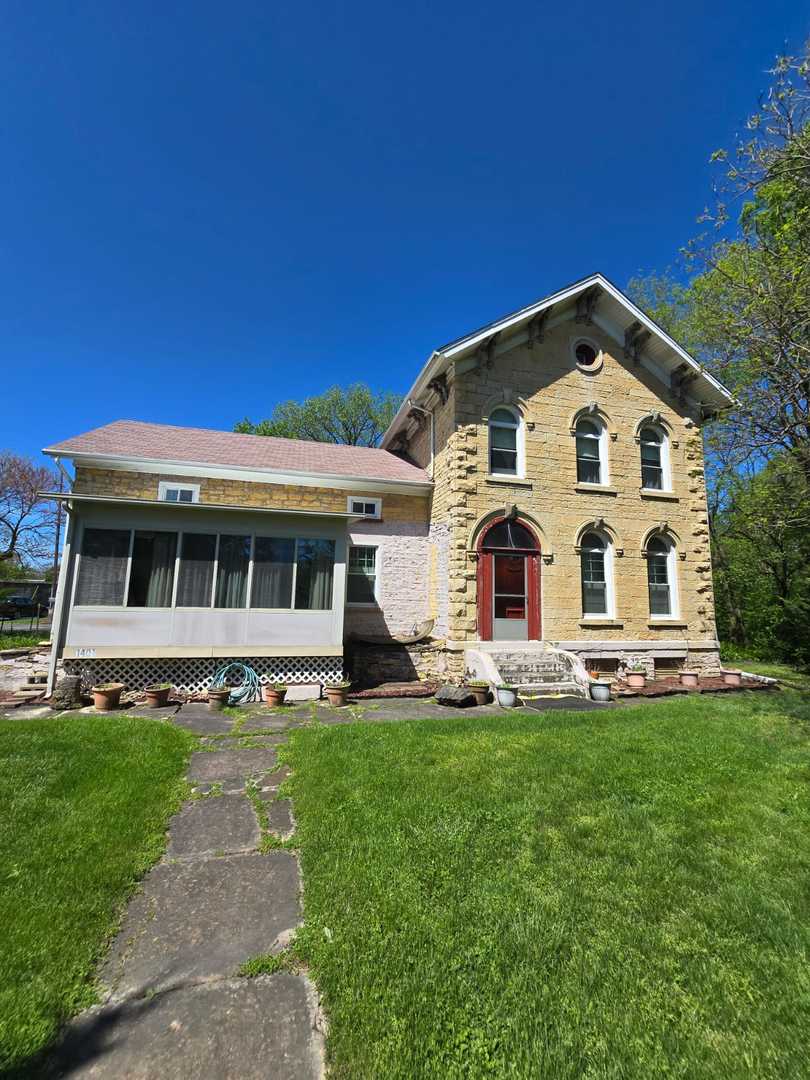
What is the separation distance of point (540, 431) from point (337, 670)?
27.1 feet

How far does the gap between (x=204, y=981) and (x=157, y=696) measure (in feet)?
24.8

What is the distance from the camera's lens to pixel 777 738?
21.9 ft

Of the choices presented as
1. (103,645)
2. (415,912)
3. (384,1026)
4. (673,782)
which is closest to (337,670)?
(103,645)

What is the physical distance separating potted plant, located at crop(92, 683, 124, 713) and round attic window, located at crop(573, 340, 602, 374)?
13916 mm

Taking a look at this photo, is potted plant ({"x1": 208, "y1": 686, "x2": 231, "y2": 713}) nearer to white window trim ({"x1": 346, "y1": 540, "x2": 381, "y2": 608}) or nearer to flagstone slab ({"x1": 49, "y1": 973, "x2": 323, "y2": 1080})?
white window trim ({"x1": 346, "y1": 540, "x2": 381, "y2": 608})

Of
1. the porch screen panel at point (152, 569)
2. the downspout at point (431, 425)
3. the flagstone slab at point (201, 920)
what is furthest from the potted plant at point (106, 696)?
the downspout at point (431, 425)

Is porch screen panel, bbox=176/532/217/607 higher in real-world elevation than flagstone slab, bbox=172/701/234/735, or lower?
higher

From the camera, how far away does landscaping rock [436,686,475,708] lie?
9.52 m

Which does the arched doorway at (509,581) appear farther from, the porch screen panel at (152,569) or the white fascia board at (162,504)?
the porch screen panel at (152,569)

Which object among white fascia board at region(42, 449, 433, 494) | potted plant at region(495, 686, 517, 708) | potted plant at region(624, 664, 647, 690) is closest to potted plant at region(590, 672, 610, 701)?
potted plant at region(624, 664, 647, 690)

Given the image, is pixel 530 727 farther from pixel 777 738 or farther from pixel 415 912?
pixel 415 912

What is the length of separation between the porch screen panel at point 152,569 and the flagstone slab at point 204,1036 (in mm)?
8606

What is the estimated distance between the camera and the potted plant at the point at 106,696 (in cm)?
860

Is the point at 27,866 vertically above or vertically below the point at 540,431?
below
